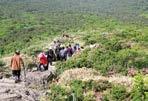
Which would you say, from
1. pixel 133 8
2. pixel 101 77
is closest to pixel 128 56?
pixel 101 77

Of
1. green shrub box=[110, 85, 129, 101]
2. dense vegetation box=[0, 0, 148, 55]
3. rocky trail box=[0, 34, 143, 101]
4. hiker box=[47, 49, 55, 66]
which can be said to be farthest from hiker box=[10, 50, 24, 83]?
dense vegetation box=[0, 0, 148, 55]

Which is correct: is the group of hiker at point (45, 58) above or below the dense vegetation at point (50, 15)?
above

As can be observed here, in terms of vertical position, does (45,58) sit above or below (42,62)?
above

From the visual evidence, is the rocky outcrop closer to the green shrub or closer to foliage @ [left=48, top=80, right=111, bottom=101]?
foliage @ [left=48, top=80, right=111, bottom=101]

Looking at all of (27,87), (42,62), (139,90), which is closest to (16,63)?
(27,87)

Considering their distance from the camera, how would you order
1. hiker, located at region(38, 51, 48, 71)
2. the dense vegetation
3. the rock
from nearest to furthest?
1. the rock
2. hiker, located at region(38, 51, 48, 71)
3. the dense vegetation

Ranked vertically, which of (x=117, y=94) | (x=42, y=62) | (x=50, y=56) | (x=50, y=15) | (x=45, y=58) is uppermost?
(x=117, y=94)

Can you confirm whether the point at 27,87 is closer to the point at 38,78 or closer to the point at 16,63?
the point at 16,63

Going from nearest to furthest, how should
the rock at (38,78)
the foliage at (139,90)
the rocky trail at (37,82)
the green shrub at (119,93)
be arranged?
the foliage at (139,90)
the green shrub at (119,93)
the rocky trail at (37,82)
the rock at (38,78)

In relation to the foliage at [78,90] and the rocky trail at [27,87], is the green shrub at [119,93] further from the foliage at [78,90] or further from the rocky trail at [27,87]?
the rocky trail at [27,87]

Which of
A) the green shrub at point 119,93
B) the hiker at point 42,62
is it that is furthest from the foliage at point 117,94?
the hiker at point 42,62

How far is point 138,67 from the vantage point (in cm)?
3084

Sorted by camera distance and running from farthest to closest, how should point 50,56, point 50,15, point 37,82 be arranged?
1. point 50,15
2. point 50,56
3. point 37,82

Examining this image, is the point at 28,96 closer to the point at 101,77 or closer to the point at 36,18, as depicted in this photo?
the point at 101,77
